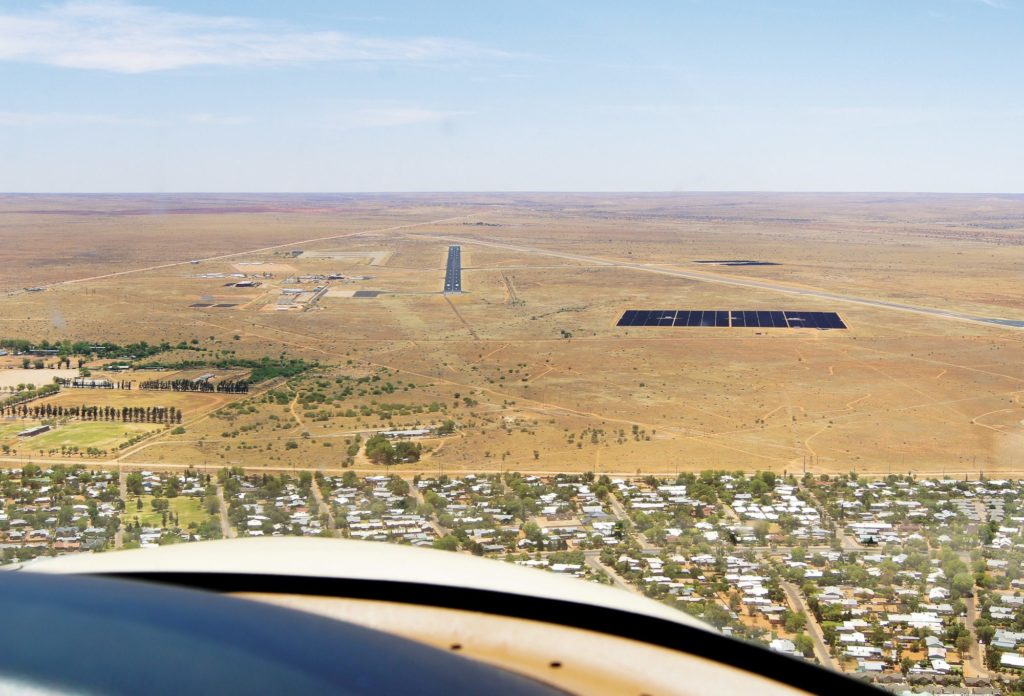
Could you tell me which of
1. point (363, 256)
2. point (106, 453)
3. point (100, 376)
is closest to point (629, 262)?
point (363, 256)

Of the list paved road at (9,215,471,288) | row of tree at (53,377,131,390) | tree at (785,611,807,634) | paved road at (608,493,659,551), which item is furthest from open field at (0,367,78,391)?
paved road at (9,215,471,288)

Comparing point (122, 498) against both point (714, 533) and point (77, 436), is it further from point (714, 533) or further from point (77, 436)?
point (714, 533)

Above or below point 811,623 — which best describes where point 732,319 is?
below

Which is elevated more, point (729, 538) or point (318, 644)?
point (318, 644)

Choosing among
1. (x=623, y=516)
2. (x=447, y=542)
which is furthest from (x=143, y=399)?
(x=447, y=542)

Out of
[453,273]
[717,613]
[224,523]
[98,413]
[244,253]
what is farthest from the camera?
[244,253]

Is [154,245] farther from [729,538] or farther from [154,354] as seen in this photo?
[729,538]
